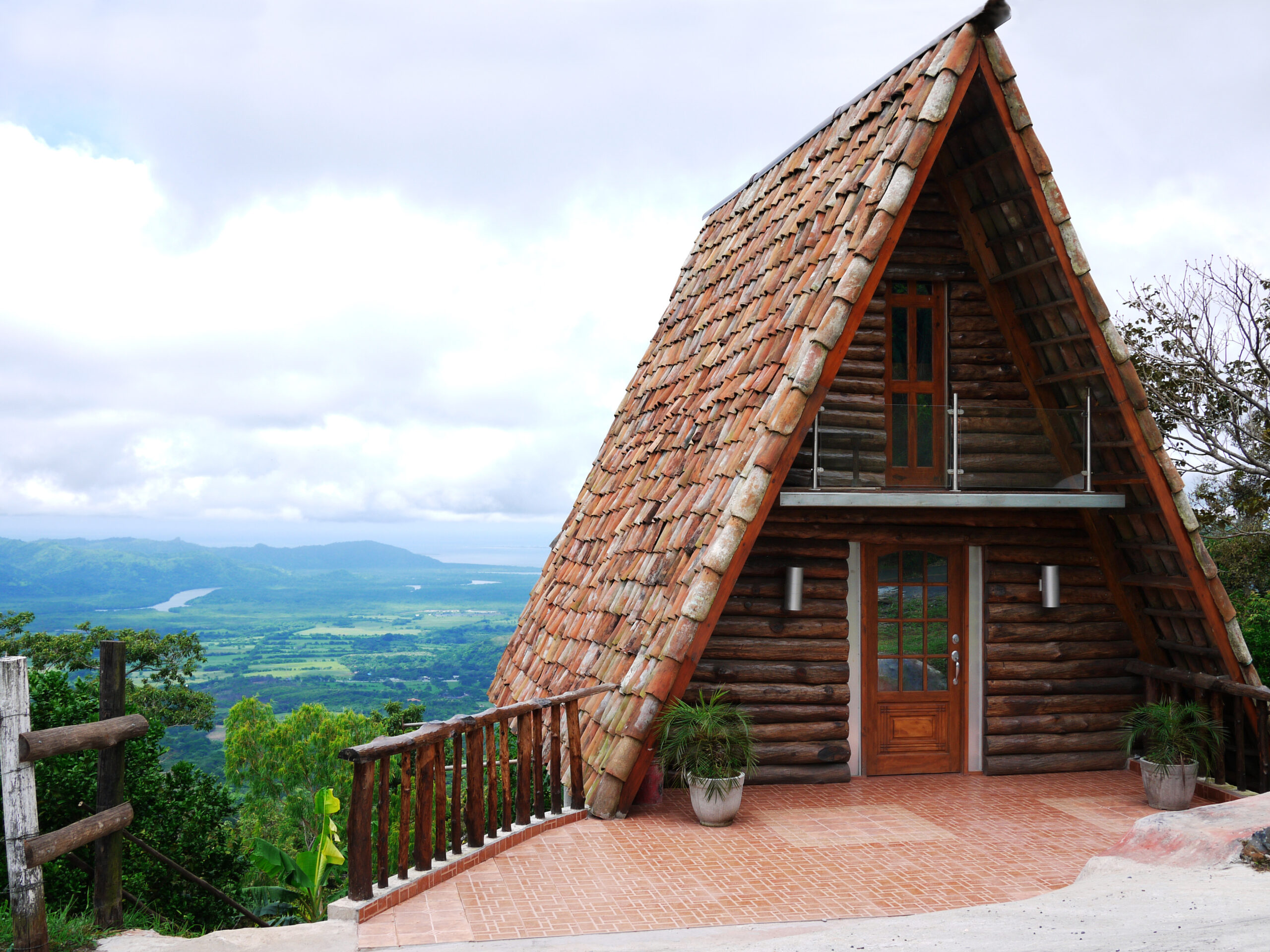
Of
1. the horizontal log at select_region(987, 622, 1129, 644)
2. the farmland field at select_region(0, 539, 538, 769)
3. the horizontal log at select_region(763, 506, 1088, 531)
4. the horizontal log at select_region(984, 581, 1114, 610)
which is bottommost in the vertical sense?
the farmland field at select_region(0, 539, 538, 769)

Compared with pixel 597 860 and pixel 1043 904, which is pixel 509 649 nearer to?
pixel 597 860

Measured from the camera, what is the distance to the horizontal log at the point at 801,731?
9414mm

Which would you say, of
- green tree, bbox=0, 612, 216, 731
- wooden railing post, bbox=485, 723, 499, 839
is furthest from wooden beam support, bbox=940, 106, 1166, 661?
green tree, bbox=0, 612, 216, 731

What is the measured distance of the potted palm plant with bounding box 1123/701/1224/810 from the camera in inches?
332

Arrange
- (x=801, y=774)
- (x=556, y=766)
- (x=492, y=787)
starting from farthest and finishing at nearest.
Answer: (x=801, y=774) < (x=556, y=766) < (x=492, y=787)

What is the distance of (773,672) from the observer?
9508 mm

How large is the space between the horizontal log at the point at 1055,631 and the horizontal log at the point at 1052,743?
3.18 ft

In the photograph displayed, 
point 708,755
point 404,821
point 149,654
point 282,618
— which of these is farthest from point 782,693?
point 282,618

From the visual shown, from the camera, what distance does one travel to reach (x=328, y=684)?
64.8 meters

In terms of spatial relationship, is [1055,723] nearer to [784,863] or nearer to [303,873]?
[784,863]

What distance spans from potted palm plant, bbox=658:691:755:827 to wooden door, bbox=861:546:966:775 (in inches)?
93.9

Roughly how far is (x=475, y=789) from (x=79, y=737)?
2605 millimetres


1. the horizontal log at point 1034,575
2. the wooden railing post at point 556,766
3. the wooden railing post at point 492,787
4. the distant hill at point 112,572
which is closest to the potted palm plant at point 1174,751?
the horizontal log at point 1034,575

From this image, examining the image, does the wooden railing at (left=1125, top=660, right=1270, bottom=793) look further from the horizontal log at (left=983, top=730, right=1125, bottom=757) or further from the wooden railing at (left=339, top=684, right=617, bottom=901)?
the wooden railing at (left=339, top=684, right=617, bottom=901)
